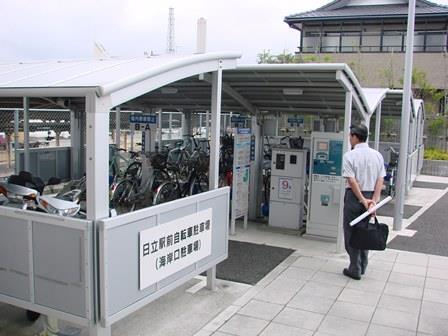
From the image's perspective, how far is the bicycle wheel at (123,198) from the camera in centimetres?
813

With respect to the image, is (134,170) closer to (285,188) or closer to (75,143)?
(75,143)

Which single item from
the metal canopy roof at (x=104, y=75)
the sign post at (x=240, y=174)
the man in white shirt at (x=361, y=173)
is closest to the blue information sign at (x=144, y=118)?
the sign post at (x=240, y=174)

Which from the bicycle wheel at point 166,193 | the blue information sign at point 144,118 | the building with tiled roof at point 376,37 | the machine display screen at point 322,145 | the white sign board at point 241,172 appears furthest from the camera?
the building with tiled roof at point 376,37

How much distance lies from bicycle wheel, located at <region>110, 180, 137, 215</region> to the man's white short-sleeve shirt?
13.9 ft

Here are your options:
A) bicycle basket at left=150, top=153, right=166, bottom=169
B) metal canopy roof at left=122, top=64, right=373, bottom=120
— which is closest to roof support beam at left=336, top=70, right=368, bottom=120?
metal canopy roof at left=122, top=64, right=373, bottom=120

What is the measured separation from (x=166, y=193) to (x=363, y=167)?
390 cm

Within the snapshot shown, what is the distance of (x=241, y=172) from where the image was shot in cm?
721

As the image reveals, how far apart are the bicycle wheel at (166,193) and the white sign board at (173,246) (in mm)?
3210

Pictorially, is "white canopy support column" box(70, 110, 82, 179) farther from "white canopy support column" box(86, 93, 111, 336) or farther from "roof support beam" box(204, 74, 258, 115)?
"white canopy support column" box(86, 93, 111, 336)

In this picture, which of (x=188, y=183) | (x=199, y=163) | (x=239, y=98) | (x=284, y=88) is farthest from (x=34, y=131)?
(x=284, y=88)

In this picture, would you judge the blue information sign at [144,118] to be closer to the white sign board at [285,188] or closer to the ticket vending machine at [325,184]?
the white sign board at [285,188]

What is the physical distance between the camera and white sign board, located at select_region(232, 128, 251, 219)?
23.1ft

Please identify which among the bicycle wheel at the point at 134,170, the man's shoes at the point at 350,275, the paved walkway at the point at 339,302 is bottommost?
the paved walkway at the point at 339,302

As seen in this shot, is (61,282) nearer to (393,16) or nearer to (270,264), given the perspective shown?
(270,264)
